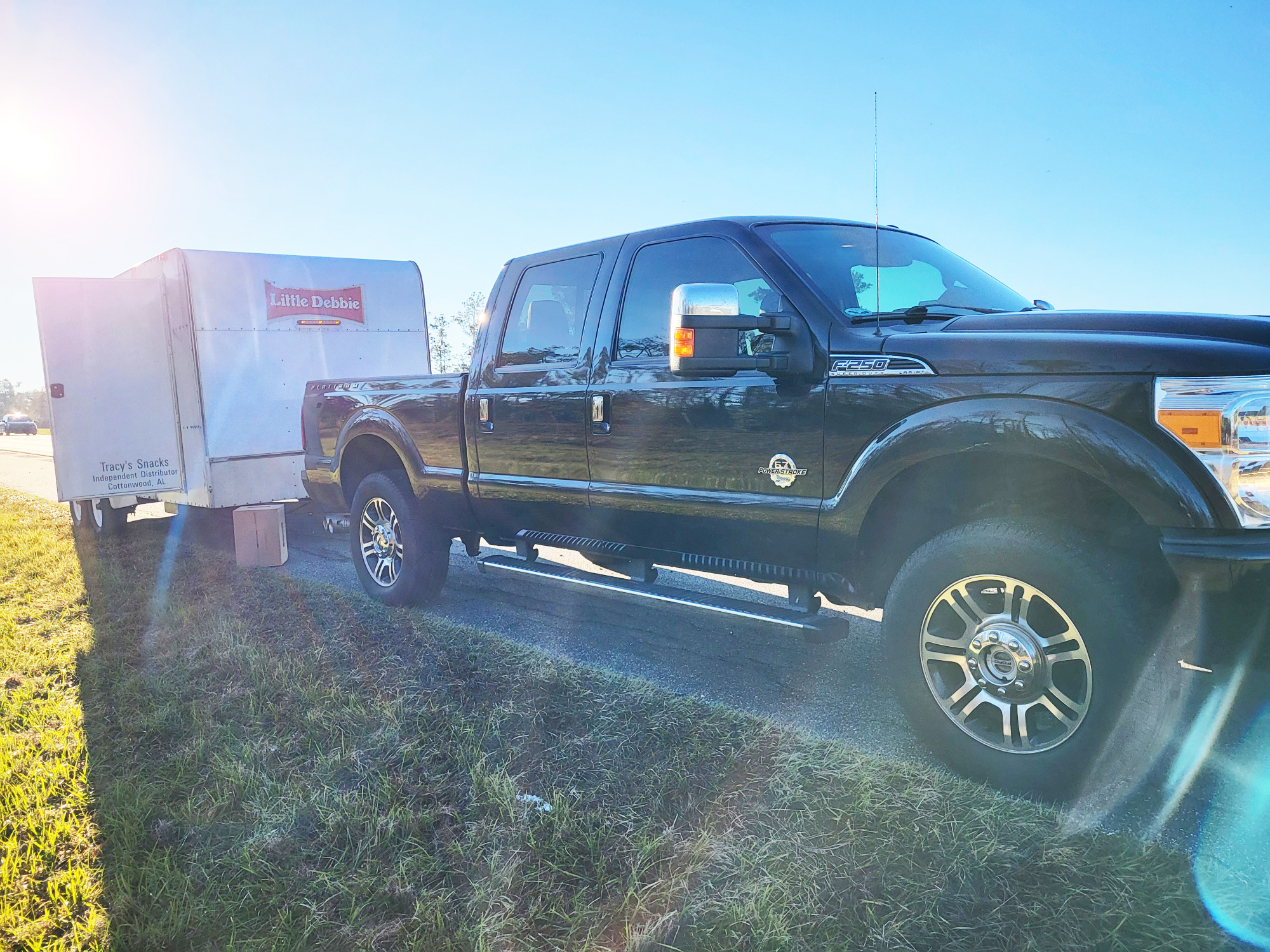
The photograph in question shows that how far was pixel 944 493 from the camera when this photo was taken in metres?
3.24

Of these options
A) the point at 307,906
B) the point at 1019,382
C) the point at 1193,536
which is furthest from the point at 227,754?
the point at 1193,536

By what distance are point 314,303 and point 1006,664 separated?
7707 mm

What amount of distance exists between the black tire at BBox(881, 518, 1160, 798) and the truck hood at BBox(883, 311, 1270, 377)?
561mm

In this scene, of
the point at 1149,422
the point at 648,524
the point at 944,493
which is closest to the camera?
the point at 1149,422

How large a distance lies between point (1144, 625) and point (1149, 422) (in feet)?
2.10

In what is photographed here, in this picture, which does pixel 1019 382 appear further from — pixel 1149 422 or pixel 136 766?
pixel 136 766

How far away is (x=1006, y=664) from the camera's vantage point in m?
2.91

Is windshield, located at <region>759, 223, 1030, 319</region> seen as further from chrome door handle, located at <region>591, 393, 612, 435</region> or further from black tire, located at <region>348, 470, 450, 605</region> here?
black tire, located at <region>348, 470, 450, 605</region>

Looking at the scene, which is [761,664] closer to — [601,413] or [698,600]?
[698,600]

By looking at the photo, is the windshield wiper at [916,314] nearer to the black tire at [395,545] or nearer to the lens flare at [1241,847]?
the lens flare at [1241,847]

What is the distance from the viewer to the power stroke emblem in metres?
3.09

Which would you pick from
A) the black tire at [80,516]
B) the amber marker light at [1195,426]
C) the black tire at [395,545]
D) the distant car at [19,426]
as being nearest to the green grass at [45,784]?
the black tire at [395,545]

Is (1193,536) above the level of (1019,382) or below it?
below

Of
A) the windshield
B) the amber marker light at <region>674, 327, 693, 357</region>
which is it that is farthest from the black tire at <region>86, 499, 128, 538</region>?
the windshield
